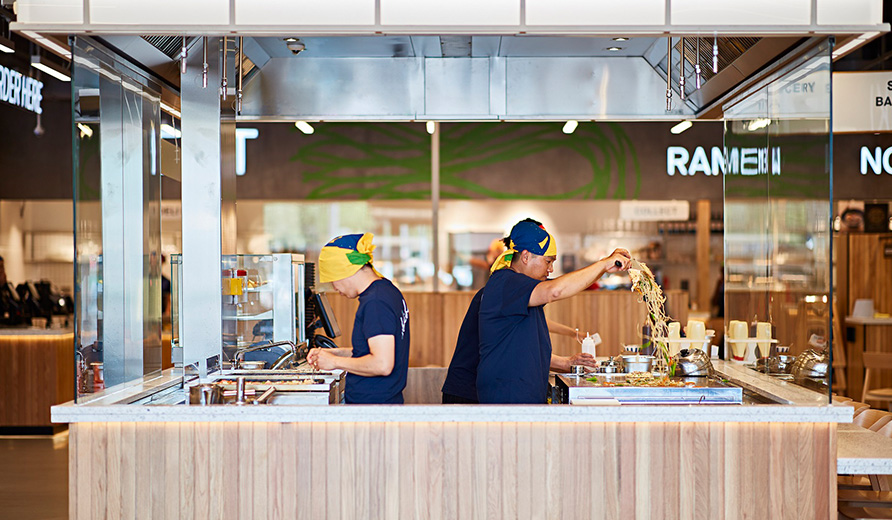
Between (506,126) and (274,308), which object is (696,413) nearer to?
(274,308)

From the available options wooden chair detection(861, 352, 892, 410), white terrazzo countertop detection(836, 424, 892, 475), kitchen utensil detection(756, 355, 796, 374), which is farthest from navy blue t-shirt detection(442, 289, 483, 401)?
wooden chair detection(861, 352, 892, 410)

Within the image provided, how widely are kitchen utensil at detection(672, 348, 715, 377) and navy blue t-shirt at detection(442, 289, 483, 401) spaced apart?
102cm

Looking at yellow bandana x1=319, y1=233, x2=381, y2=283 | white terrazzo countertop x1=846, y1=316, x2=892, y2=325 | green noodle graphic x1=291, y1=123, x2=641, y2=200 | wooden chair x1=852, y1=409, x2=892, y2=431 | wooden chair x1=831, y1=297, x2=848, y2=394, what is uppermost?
green noodle graphic x1=291, y1=123, x2=641, y2=200

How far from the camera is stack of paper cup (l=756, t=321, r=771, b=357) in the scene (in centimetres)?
434

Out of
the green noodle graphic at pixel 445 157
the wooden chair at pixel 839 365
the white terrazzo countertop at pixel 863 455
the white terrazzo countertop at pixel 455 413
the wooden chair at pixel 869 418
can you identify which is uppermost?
the green noodle graphic at pixel 445 157

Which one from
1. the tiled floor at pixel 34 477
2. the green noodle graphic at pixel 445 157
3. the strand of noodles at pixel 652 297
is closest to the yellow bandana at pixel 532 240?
A: the strand of noodles at pixel 652 297

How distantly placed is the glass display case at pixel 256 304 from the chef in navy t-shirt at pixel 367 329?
1.11 m

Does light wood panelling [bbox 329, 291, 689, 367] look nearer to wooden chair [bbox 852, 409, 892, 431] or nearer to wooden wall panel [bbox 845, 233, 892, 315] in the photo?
wooden chair [bbox 852, 409, 892, 431]

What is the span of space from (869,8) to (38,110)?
294 inches

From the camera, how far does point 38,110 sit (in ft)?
26.8

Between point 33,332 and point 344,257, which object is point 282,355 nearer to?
point 344,257

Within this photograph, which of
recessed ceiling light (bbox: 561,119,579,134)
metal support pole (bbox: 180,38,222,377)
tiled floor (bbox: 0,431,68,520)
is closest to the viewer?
metal support pole (bbox: 180,38,222,377)

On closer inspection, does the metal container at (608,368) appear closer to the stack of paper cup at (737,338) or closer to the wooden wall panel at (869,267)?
the stack of paper cup at (737,338)

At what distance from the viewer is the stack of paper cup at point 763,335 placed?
434cm
